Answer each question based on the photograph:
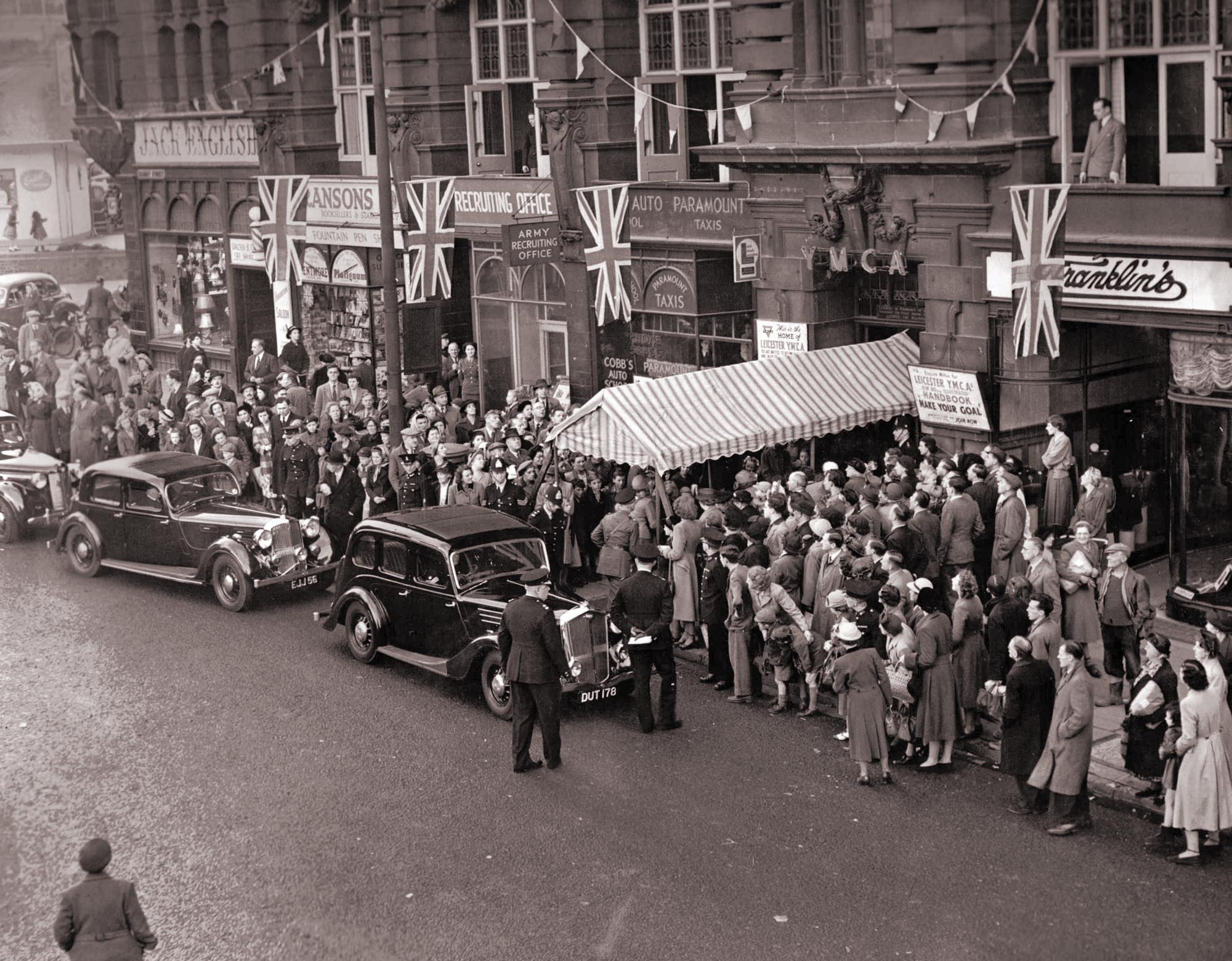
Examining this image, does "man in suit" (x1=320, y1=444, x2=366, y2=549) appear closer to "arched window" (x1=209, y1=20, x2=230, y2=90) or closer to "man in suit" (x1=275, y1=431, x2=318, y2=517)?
"man in suit" (x1=275, y1=431, x2=318, y2=517)

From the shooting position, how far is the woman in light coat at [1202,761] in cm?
1113

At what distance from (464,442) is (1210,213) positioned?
1136 centimetres

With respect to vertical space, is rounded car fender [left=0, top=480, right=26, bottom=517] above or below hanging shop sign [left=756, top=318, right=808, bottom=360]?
below

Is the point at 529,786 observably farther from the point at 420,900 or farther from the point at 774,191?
the point at 774,191

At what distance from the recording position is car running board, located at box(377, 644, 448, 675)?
51.0 ft

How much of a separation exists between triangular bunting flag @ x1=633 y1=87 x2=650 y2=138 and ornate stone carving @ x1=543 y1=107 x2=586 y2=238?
31.8 inches

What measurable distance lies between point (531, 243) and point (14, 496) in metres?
8.36

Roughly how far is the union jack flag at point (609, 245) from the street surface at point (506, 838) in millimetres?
7833

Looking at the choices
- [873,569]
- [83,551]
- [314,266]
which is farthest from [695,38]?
[873,569]

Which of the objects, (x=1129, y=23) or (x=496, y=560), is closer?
(x=496, y=560)

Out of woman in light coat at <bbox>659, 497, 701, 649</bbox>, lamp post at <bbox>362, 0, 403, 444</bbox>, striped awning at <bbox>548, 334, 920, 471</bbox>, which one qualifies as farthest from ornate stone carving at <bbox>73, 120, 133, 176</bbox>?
woman in light coat at <bbox>659, 497, 701, 649</bbox>

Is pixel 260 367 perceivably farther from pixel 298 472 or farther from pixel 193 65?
pixel 298 472

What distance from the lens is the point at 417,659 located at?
15883 millimetres

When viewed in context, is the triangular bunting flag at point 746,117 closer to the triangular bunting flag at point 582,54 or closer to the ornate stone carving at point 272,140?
the triangular bunting flag at point 582,54
